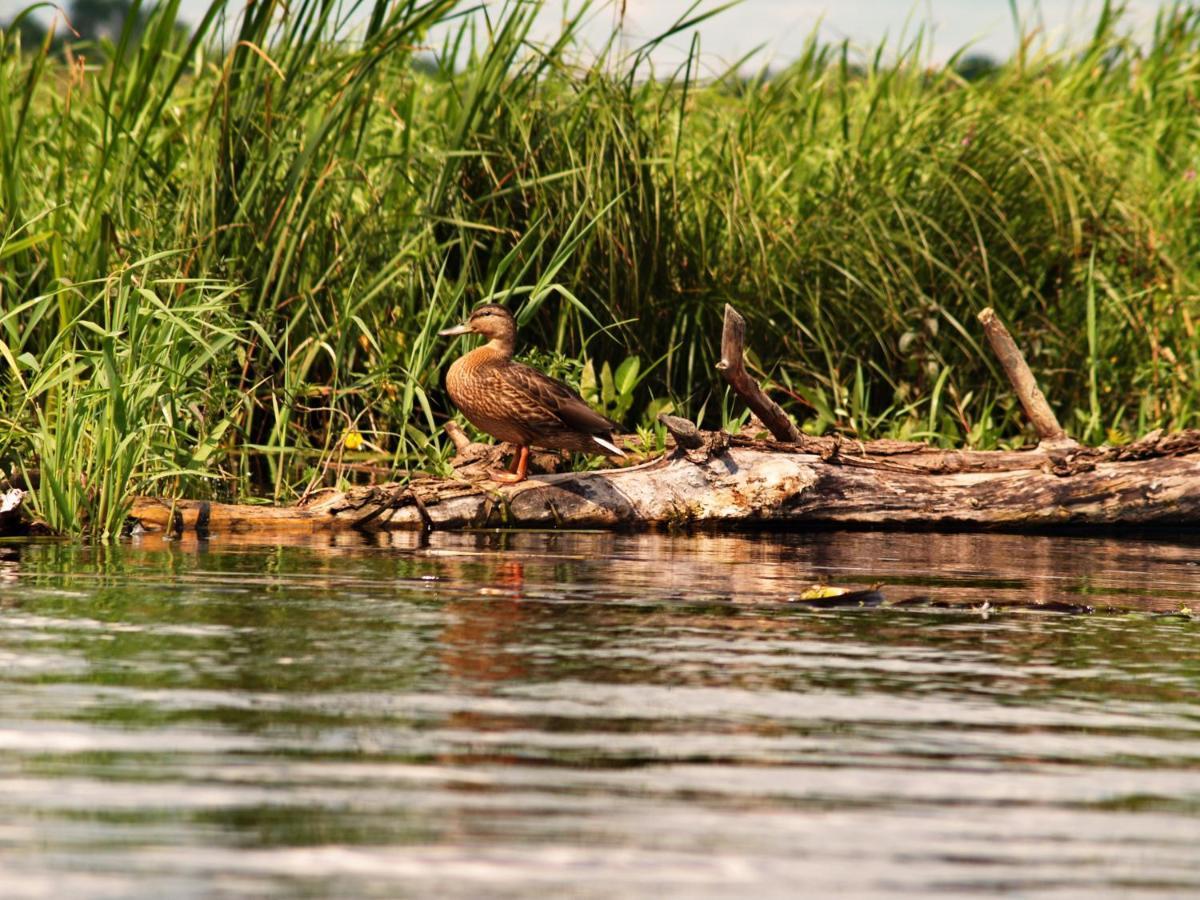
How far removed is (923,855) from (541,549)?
4327 mm

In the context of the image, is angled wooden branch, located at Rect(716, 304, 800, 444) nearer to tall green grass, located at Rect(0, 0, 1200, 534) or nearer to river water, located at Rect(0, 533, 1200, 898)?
tall green grass, located at Rect(0, 0, 1200, 534)

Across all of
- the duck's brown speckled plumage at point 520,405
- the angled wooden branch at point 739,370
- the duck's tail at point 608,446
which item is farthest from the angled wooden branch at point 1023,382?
the duck's brown speckled plumage at point 520,405

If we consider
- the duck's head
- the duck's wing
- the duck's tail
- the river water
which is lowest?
the river water

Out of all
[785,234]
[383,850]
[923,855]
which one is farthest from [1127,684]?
[785,234]

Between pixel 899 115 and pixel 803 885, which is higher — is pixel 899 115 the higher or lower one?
the higher one

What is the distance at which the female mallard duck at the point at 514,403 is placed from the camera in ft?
25.0

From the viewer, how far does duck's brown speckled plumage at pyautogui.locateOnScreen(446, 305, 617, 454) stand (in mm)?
7621

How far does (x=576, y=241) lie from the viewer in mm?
8133

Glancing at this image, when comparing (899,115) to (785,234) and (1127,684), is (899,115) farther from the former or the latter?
(1127,684)

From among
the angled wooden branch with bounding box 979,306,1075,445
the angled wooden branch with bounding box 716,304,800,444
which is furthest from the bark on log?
the angled wooden branch with bounding box 979,306,1075,445

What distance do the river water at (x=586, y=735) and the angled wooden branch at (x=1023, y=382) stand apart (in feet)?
8.43

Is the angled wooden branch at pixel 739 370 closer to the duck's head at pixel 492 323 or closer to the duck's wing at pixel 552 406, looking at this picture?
the duck's wing at pixel 552 406

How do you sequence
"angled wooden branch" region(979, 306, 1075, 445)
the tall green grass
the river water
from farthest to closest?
"angled wooden branch" region(979, 306, 1075, 445)
the tall green grass
the river water

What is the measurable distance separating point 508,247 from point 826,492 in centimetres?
209
